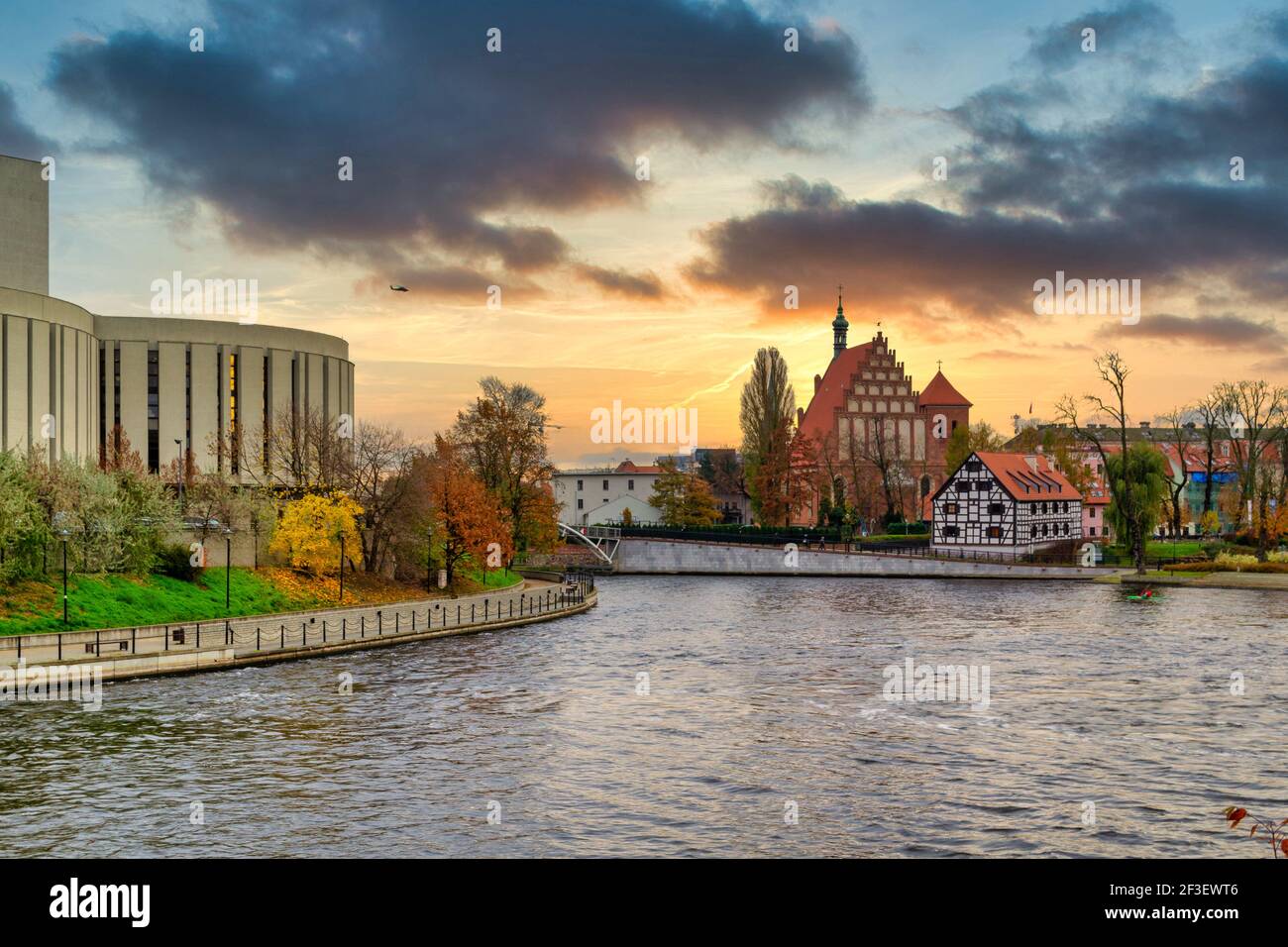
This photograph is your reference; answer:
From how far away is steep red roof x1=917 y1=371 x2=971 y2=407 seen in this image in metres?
134

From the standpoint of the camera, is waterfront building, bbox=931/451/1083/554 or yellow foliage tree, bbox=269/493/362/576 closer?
yellow foliage tree, bbox=269/493/362/576

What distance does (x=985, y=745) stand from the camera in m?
27.5

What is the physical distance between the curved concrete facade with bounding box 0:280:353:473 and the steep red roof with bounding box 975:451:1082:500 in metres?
58.8

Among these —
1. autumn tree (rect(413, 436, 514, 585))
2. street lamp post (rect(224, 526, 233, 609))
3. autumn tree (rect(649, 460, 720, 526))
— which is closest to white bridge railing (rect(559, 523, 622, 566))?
autumn tree (rect(649, 460, 720, 526))

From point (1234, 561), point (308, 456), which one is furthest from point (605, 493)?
point (1234, 561)

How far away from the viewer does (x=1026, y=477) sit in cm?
10400

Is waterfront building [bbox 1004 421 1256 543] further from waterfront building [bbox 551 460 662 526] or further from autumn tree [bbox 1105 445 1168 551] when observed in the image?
waterfront building [bbox 551 460 662 526]

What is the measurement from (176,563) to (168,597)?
3895mm

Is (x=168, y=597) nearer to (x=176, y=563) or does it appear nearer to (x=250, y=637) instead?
(x=176, y=563)

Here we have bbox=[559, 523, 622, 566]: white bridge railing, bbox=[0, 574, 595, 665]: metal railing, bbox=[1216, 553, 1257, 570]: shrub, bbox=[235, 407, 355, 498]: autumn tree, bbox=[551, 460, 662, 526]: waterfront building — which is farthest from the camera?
bbox=[551, 460, 662, 526]: waterfront building

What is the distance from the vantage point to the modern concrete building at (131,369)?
8669 centimetres

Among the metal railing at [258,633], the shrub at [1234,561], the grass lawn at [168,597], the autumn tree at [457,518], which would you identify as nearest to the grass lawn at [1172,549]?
the shrub at [1234,561]

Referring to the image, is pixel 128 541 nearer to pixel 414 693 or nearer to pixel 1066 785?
pixel 414 693

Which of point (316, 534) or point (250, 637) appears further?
point (316, 534)
